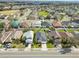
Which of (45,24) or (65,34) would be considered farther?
(45,24)

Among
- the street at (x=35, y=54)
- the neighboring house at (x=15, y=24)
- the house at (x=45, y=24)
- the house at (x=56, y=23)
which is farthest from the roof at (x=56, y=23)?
the street at (x=35, y=54)

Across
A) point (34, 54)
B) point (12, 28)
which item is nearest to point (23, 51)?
point (34, 54)

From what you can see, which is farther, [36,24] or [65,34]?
[36,24]

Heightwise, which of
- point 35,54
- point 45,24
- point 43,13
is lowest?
point 35,54

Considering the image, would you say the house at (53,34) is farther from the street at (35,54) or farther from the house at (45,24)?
the street at (35,54)

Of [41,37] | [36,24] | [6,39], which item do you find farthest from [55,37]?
[6,39]

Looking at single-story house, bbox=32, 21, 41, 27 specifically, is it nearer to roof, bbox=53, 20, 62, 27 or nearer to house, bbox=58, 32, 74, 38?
roof, bbox=53, 20, 62, 27

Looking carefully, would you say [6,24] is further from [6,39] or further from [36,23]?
[6,39]

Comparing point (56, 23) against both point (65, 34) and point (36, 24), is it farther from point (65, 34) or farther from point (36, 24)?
point (65, 34)

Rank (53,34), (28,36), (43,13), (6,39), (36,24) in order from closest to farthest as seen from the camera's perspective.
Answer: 1. (6,39)
2. (28,36)
3. (53,34)
4. (36,24)
5. (43,13)

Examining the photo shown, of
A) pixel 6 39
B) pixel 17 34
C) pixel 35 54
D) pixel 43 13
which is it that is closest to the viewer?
pixel 35 54

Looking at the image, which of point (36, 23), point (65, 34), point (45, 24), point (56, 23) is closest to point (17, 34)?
point (36, 23)

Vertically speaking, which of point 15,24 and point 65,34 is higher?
point 15,24
